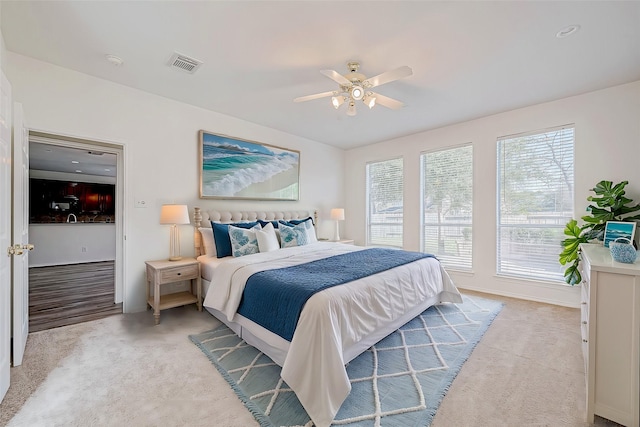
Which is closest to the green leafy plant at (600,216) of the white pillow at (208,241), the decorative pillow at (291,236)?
the decorative pillow at (291,236)

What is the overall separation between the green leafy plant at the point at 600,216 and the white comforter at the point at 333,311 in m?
1.34

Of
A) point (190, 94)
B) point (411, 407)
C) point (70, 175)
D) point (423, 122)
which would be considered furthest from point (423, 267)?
point (70, 175)

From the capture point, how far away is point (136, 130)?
3336 mm

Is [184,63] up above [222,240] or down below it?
above

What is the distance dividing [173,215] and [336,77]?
2.44m

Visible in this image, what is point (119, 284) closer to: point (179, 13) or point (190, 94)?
point (190, 94)

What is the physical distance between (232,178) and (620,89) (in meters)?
5.08

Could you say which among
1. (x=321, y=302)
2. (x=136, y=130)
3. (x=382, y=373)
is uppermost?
(x=136, y=130)

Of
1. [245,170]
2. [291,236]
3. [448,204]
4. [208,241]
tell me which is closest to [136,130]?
[245,170]

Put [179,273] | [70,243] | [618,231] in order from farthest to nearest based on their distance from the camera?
[70,243], [179,273], [618,231]

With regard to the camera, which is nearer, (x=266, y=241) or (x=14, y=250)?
(x=14, y=250)

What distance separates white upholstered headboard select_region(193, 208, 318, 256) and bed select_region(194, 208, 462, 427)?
2 cm

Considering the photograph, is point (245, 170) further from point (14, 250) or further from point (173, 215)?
point (14, 250)

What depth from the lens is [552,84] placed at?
10.3 feet
